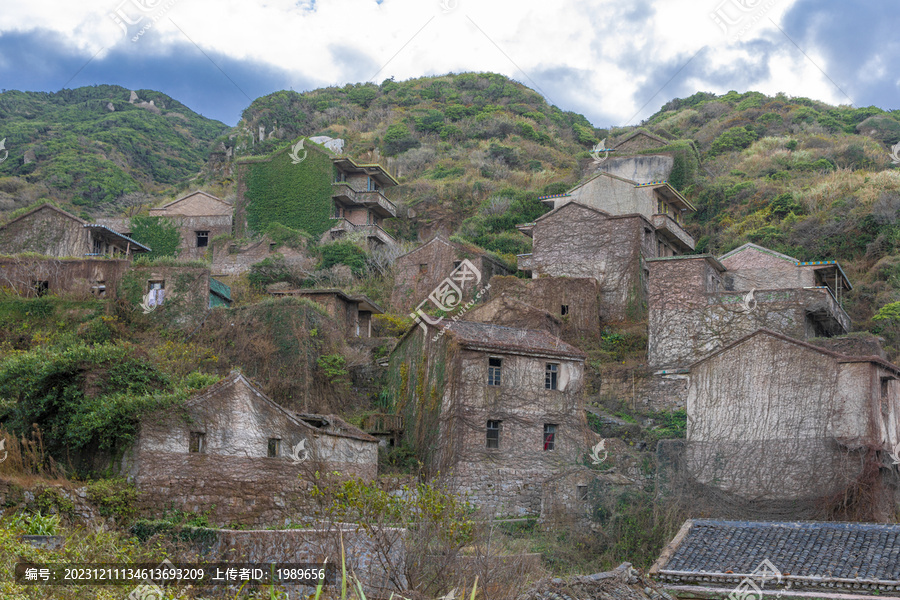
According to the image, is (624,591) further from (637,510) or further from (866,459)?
(866,459)

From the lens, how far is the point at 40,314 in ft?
107

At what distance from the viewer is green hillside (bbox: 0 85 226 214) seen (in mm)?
66919

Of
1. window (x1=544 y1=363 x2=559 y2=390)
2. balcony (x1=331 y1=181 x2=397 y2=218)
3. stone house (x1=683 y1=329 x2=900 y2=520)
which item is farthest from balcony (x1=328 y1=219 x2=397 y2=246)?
stone house (x1=683 y1=329 x2=900 y2=520)

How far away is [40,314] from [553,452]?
61.0 feet

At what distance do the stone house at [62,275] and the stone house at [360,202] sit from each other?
52.2 feet

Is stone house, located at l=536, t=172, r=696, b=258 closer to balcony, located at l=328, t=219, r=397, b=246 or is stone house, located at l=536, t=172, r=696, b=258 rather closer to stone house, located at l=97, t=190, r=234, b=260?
balcony, located at l=328, t=219, r=397, b=246

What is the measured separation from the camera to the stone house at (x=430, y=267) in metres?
42.8

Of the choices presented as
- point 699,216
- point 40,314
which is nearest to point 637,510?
point 40,314

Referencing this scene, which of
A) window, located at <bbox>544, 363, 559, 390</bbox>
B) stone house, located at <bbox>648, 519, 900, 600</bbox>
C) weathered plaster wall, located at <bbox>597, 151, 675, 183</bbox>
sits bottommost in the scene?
stone house, located at <bbox>648, 519, 900, 600</bbox>

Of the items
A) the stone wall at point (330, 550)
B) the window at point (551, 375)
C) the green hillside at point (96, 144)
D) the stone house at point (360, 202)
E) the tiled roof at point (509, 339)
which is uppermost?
the green hillside at point (96, 144)

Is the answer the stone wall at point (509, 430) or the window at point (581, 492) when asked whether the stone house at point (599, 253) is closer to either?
the stone wall at point (509, 430)

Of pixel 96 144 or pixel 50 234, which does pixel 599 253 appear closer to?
Answer: pixel 50 234

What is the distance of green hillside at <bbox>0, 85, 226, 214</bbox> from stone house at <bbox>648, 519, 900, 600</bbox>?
5296 cm

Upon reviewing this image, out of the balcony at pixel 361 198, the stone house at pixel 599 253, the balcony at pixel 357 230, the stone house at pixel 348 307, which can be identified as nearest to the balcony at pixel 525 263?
the stone house at pixel 599 253
